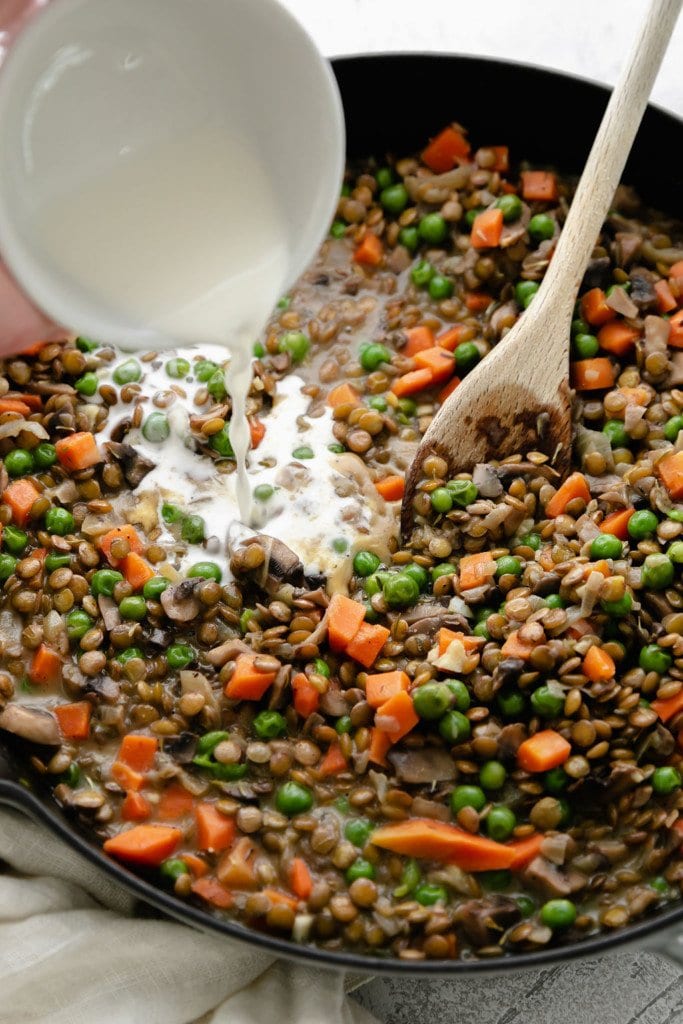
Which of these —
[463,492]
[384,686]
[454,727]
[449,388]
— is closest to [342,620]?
[384,686]

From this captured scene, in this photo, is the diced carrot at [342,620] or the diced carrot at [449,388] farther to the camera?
the diced carrot at [449,388]

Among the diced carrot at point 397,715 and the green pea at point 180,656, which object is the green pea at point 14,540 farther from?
the diced carrot at point 397,715

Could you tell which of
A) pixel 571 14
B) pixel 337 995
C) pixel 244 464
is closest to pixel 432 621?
pixel 244 464

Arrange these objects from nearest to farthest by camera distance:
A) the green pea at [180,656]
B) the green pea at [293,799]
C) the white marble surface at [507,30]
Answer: the green pea at [293,799] → the green pea at [180,656] → the white marble surface at [507,30]

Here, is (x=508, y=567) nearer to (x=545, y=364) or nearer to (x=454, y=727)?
(x=454, y=727)

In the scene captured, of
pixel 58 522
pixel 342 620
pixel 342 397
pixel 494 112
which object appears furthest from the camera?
pixel 494 112

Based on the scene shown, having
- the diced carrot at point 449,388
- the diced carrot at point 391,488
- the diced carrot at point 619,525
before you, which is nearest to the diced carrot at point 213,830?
the diced carrot at point 391,488

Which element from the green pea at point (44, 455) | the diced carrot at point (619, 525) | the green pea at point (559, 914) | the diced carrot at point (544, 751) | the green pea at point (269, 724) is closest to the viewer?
the green pea at point (559, 914)
